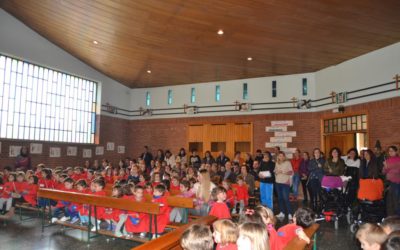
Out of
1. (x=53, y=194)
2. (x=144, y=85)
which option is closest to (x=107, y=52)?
(x=144, y=85)

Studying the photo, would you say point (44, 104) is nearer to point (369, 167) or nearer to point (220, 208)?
point (220, 208)

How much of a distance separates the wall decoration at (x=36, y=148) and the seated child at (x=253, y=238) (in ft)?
36.5

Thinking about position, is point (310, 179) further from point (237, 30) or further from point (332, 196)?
point (237, 30)

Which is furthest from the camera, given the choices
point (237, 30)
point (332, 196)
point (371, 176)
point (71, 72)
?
point (71, 72)

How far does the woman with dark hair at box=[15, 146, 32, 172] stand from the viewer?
10.9 metres

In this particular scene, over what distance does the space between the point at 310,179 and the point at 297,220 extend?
4524 mm

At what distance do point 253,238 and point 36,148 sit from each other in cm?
1135

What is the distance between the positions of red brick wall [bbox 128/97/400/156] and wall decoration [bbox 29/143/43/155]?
4.80 meters

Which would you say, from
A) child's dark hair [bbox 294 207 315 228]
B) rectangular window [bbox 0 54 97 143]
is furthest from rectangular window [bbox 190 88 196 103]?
child's dark hair [bbox 294 207 315 228]

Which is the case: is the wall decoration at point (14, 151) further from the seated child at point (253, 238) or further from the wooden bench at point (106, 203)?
the seated child at point (253, 238)

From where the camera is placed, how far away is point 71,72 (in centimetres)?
1338

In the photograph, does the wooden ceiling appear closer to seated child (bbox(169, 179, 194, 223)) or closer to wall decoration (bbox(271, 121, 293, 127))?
wall decoration (bbox(271, 121, 293, 127))

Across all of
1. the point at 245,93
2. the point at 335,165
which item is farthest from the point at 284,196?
the point at 245,93

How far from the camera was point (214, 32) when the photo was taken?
9062 mm
